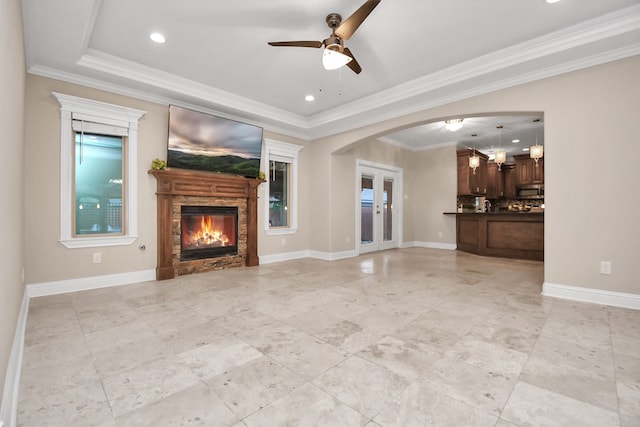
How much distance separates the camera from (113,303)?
120 inches

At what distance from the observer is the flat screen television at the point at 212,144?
424 centimetres

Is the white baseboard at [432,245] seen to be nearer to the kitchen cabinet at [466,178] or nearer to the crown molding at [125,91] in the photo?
the kitchen cabinet at [466,178]

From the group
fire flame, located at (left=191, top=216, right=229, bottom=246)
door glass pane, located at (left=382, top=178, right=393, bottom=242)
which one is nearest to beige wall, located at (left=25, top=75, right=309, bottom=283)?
fire flame, located at (left=191, top=216, right=229, bottom=246)

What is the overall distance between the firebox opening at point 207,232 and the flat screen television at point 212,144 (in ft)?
2.27

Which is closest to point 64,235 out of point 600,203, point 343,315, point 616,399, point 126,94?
point 126,94

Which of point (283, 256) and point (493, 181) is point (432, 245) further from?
point (283, 256)

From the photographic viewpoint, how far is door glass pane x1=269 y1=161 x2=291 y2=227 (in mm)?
5723

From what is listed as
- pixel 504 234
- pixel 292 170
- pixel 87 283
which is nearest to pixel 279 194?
pixel 292 170

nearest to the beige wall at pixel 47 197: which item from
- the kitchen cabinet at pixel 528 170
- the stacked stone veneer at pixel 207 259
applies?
the stacked stone veneer at pixel 207 259

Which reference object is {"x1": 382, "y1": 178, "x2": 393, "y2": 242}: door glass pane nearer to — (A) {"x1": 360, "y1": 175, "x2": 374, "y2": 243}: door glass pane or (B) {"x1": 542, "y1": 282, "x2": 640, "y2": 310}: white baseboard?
(A) {"x1": 360, "y1": 175, "x2": 374, "y2": 243}: door glass pane

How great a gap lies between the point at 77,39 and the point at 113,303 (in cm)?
271

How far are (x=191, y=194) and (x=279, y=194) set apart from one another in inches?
73.0

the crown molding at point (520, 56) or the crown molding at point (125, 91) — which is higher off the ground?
the crown molding at point (520, 56)

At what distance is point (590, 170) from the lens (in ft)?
10.2
